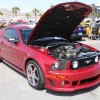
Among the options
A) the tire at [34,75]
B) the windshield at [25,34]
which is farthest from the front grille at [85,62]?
the windshield at [25,34]

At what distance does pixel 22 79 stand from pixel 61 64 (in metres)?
1.56

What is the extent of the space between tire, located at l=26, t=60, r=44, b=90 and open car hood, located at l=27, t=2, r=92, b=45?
0.65m

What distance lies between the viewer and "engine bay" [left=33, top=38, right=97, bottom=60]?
4.31 meters

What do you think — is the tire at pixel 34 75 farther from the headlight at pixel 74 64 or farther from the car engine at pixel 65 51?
the headlight at pixel 74 64

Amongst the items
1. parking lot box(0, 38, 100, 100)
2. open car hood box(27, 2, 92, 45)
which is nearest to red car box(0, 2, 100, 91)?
open car hood box(27, 2, 92, 45)

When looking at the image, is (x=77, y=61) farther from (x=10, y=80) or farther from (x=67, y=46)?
(x=10, y=80)

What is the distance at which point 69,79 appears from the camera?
3785 millimetres

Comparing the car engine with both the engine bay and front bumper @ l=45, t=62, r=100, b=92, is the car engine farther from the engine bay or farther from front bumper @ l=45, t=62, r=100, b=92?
front bumper @ l=45, t=62, r=100, b=92

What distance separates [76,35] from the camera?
12.6 metres

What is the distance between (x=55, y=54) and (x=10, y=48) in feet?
5.32

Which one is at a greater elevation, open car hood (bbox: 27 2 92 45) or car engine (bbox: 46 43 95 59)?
open car hood (bbox: 27 2 92 45)

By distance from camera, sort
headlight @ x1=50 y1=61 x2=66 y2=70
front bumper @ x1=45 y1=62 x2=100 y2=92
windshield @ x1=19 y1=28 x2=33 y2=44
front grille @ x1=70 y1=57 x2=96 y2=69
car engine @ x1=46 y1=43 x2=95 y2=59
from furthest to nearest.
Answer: windshield @ x1=19 y1=28 x2=33 y2=44
car engine @ x1=46 y1=43 x2=95 y2=59
front grille @ x1=70 y1=57 x2=96 y2=69
headlight @ x1=50 y1=61 x2=66 y2=70
front bumper @ x1=45 y1=62 x2=100 y2=92

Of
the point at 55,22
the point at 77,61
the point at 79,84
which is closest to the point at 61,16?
the point at 55,22

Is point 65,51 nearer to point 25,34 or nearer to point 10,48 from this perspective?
point 25,34
